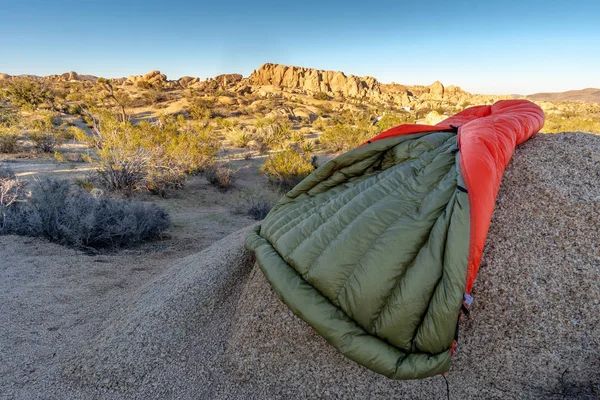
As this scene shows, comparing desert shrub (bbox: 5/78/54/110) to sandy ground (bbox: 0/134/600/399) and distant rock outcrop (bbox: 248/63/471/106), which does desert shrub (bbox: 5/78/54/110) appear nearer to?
sandy ground (bbox: 0/134/600/399)

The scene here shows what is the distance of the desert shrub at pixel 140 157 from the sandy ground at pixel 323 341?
5.00m

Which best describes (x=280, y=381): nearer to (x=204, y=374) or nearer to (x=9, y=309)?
(x=204, y=374)

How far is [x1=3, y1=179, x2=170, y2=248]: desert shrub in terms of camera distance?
3.98 m

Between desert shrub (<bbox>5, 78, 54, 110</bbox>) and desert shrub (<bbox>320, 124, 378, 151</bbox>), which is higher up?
desert shrub (<bbox>5, 78, 54, 110</bbox>)

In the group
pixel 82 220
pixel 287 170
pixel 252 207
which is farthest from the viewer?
pixel 287 170

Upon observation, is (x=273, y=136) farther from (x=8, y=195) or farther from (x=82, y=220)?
(x=82, y=220)

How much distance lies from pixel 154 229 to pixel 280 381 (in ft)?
11.8

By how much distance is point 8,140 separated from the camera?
10195 millimetres

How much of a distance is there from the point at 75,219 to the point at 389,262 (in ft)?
13.2

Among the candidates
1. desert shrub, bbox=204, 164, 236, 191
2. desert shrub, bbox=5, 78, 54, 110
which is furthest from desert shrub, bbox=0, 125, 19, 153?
desert shrub, bbox=5, 78, 54, 110

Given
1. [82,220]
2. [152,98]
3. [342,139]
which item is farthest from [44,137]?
[152,98]

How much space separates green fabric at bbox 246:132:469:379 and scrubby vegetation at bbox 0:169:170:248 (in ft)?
9.09

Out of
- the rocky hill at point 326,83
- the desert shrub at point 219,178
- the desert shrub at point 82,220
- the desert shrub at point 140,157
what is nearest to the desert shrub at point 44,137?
the desert shrub at point 140,157

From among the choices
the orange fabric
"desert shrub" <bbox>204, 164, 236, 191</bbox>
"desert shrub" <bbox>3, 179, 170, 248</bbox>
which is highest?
the orange fabric
